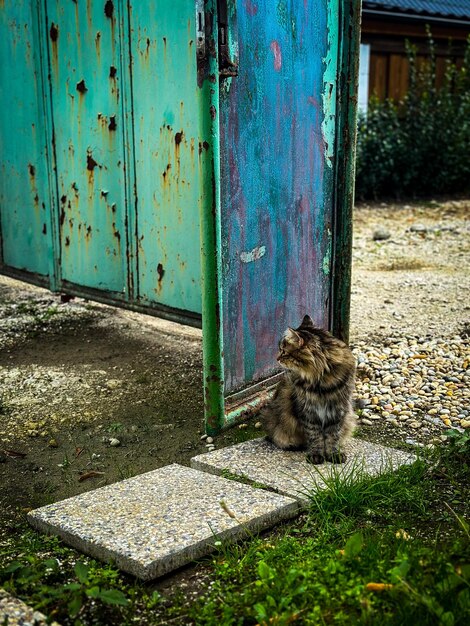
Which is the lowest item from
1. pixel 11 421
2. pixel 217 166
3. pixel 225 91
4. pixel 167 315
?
pixel 11 421

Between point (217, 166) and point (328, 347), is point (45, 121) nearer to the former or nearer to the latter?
point (217, 166)

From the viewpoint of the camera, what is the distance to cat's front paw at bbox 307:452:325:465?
11.6 ft

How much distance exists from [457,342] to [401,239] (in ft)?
13.1

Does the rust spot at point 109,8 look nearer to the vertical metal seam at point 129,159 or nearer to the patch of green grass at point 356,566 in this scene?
the vertical metal seam at point 129,159

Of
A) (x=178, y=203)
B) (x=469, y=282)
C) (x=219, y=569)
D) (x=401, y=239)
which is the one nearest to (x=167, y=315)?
(x=178, y=203)

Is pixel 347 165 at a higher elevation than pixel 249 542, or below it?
higher

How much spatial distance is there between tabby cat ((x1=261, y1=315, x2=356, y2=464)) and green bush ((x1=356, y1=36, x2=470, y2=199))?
8477 mm

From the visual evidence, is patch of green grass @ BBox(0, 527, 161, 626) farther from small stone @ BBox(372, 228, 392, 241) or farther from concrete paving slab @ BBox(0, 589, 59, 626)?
small stone @ BBox(372, 228, 392, 241)

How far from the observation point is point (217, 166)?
3609mm

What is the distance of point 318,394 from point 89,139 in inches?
106

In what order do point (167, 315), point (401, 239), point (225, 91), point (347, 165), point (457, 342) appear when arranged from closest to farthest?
point (225, 91) < point (347, 165) < point (167, 315) < point (457, 342) < point (401, 239)

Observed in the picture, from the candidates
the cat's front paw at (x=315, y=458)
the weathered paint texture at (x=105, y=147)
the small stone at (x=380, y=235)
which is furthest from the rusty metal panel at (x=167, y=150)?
the small stone at (x=380, y=235)

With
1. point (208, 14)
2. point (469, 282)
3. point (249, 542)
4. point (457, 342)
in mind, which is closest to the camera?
point (249, 542)

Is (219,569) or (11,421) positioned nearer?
(219,569)
